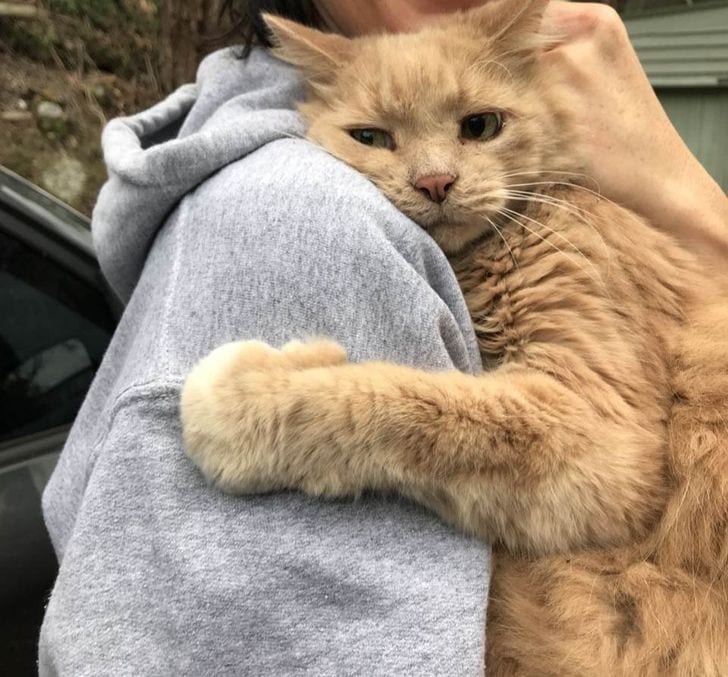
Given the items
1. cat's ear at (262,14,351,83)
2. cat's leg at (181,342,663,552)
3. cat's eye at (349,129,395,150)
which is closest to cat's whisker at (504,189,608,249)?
cat's eye at (349,129,395,150)

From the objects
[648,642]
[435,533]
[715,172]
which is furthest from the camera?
[715,172]

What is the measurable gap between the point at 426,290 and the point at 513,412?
29cm

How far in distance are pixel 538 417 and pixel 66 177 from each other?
483 cm

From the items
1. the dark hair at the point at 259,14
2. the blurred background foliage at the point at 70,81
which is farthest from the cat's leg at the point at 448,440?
the blurred background foliage at the point at 70,81

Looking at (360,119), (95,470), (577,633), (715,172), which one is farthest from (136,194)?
(715,172)

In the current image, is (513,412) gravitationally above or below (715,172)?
above

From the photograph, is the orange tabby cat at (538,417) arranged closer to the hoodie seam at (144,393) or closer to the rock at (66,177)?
the hoodie seam at (144,393)

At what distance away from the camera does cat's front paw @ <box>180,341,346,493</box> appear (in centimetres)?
108

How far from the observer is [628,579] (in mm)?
1303

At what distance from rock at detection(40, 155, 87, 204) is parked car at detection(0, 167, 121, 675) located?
3.20 meters

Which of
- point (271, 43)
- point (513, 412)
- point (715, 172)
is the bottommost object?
point (715, 172)

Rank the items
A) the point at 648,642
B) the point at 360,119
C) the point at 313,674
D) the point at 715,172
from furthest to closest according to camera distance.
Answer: the point at 715,172, the point at 360,119, the point at 648,642, the point at 313,674

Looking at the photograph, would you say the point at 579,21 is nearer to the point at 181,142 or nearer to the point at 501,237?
the point at 501,237

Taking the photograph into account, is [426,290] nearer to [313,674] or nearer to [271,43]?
[313,674]
